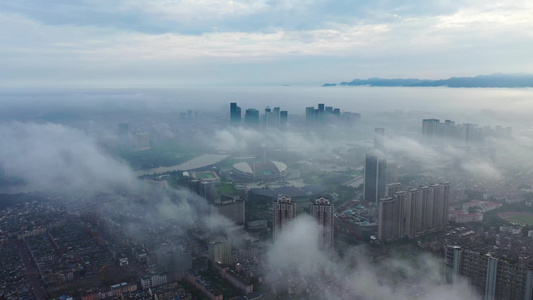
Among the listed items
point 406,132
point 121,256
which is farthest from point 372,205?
point 406,132

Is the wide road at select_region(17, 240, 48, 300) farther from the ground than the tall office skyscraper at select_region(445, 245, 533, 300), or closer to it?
closer to it

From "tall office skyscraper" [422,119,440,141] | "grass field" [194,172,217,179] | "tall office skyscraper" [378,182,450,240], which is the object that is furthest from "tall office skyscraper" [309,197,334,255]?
"tall office skyscraper" [422,119,440,141]

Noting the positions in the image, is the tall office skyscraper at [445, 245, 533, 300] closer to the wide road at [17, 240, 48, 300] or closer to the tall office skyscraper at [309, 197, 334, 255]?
the tall office skyscraper at [309, 197, 334, 255]

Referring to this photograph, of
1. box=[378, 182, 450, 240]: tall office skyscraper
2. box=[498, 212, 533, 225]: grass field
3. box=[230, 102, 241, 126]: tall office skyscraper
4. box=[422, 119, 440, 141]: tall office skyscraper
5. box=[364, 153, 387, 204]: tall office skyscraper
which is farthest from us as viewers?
box=[230, 102, 241, 126]: tall office skyscraper

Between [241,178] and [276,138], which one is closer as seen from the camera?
[241,178]

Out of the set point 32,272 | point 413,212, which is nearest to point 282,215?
point 413,212

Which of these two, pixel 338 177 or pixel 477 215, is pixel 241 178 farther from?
pixel 477 215
